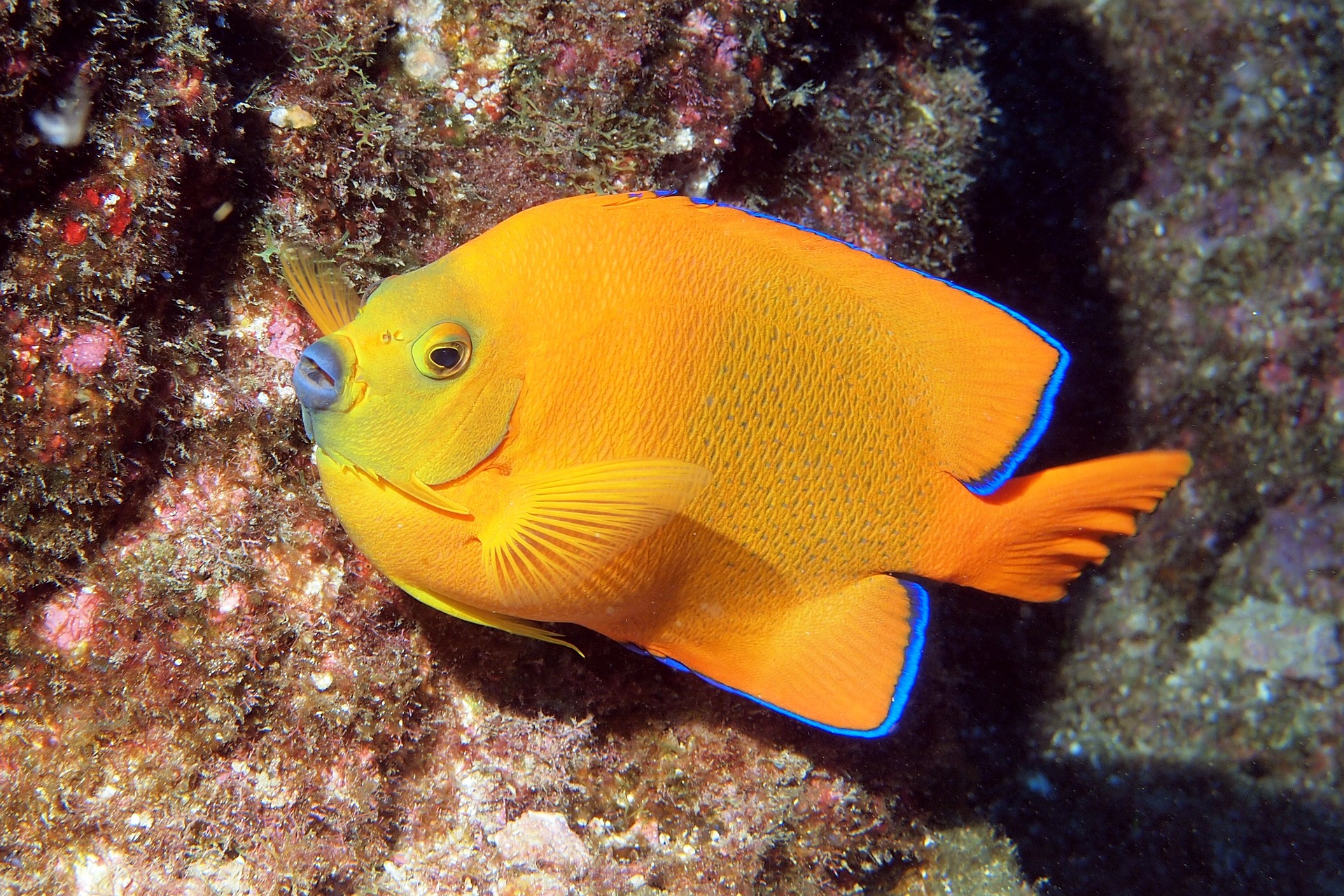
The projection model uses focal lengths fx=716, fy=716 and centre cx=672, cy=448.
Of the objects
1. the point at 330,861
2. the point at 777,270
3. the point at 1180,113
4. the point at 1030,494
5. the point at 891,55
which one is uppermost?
the point at 1180,113

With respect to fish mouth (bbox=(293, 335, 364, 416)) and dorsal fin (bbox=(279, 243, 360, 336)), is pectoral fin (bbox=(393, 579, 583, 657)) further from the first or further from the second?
dorsal fin (bbox=(279, 243, 360, 336))

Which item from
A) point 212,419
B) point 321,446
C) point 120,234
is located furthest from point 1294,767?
point 120,234

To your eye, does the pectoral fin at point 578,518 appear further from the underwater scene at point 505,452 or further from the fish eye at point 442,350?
the fish eye at point 442,350

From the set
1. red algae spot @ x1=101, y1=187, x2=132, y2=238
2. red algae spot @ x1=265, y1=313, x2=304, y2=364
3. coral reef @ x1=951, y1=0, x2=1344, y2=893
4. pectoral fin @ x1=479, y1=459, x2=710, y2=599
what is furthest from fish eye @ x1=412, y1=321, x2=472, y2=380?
coral reef @ x1=951, y1=0, x2=1344, y2=893

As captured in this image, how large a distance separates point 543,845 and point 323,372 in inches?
68.9

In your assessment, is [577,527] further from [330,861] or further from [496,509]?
[330,861]

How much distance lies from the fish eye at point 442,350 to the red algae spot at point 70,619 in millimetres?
1368

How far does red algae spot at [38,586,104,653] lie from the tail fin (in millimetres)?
2647

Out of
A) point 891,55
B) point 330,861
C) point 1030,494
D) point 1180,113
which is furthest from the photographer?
point 1180,113

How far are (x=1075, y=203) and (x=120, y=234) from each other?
4756 millimetres

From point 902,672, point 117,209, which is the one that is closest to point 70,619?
point 117,209

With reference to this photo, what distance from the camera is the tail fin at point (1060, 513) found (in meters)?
2.16

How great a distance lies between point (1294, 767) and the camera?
4.57 meters

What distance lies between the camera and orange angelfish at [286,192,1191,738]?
1.79 metres
